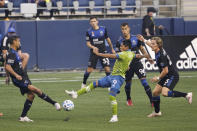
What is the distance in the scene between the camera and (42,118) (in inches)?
593

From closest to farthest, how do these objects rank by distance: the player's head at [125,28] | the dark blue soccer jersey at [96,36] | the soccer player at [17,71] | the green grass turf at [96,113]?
the green grass turf at [96,113] → the soccer player at [17,71] → the player's head at [125,28] → the dark blue soccer jersey at [96,36]

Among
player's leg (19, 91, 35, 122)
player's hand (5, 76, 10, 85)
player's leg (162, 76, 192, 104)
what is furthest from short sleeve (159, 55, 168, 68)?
player's hand (5, 76, 10, 85)

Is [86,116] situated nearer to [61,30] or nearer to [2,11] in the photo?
[61,30]

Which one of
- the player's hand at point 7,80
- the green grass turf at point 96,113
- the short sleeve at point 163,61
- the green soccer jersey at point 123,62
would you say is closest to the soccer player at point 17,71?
the green grass turf at point 96,113

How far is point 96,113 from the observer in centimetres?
1597

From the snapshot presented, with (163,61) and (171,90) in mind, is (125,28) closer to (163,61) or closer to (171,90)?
(163,61)

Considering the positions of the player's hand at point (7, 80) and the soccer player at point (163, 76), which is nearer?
the soccer player at point (163, 76)

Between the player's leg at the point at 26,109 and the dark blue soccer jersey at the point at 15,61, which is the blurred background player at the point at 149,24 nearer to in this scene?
the player's leg at the point at 26,109

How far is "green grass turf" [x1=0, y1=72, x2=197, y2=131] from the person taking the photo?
44.2 feet

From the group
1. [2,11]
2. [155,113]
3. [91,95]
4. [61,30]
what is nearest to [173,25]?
Result: [61,30]

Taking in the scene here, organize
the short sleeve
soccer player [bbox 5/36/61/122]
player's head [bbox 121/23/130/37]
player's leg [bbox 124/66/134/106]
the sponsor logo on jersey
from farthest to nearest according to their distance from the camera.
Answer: the sponsor logo on jersey < player's leg [bbox 124/66/134/106] < player's head [bbox 121/23/130/37] < the short sleeve < soccer player [bbox 5/36/61/122]

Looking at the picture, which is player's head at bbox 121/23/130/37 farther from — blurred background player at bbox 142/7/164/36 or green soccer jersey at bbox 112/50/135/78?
blurred background player at bbox 142/7/164/36

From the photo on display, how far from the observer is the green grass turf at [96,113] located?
531 inches

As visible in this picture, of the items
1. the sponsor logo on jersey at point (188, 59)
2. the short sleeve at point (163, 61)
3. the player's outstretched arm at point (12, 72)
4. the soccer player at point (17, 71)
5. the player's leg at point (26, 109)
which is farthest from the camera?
the sponsor logo on jersey at point (188, 59)
